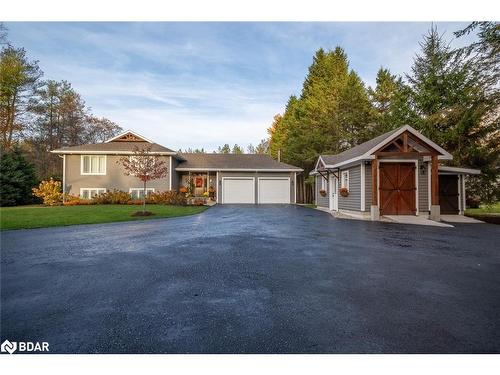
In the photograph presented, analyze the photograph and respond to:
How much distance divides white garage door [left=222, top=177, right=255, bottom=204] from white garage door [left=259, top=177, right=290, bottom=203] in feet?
3.26

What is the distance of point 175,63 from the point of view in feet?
45.3

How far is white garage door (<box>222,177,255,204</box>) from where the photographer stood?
2286 centimetres

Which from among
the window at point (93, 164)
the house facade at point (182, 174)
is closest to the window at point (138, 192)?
the house facade at point (182, 174)

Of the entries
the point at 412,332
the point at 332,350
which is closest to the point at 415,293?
the point at 412,332

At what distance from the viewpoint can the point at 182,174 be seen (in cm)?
2361

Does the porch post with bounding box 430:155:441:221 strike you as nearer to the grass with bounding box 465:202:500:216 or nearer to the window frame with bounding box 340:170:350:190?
the grass with bounding box 465:202:500:216

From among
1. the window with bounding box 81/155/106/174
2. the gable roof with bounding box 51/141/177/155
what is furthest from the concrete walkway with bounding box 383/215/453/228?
the window with bounding box 81/155/106/174

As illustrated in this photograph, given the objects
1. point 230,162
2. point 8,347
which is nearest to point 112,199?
point 230,162

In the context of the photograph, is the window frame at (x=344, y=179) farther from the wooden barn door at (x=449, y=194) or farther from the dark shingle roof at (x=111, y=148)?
the dark shingle roof at (x=111, y=148)

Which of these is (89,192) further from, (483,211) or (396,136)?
(483,211)

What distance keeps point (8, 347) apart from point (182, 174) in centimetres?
2170

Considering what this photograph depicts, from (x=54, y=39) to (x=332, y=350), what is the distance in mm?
11409

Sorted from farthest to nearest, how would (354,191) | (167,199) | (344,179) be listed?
(167,199), (344,179), (354,191)

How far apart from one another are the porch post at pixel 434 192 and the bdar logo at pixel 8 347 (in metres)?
14.3
